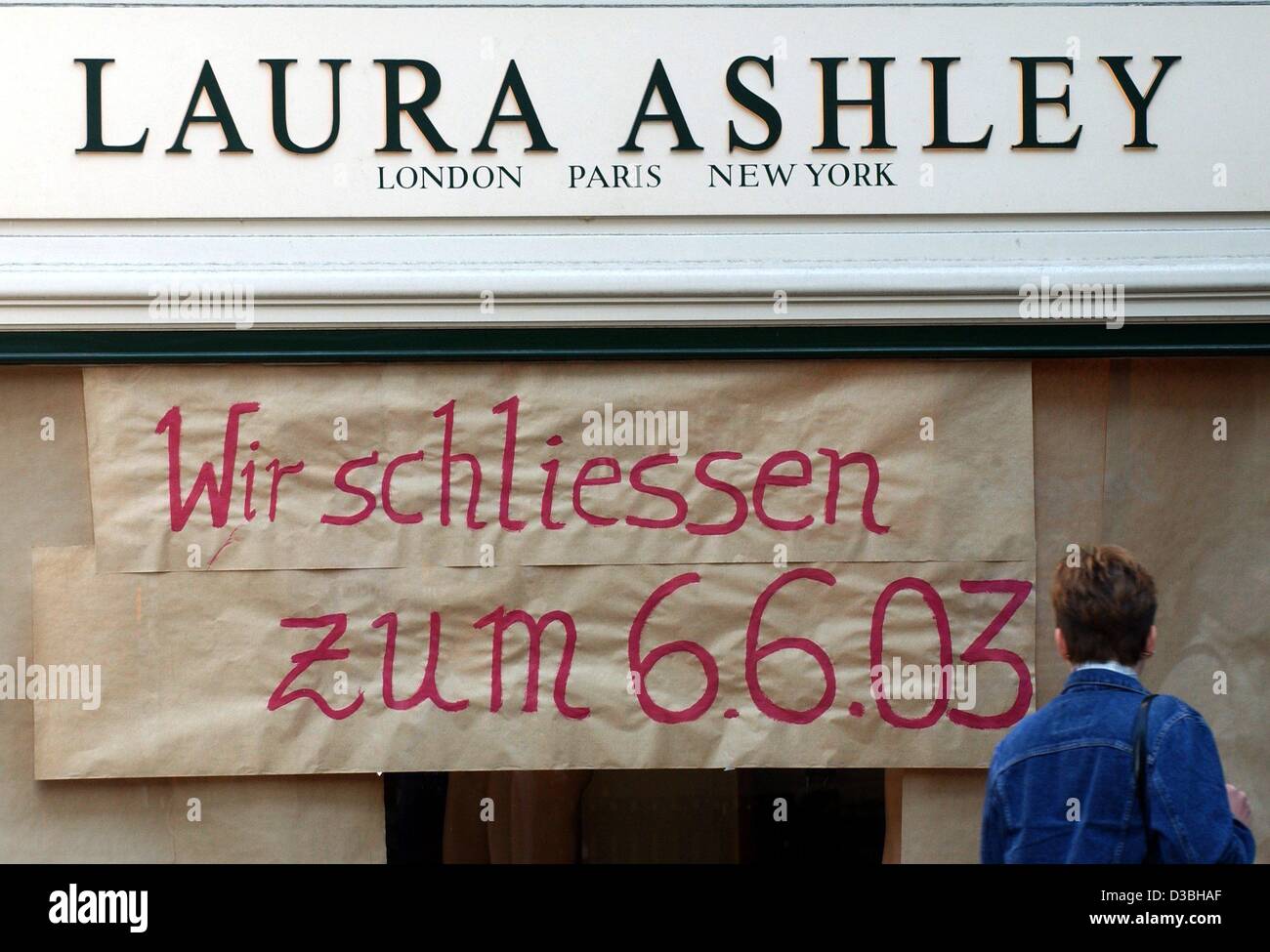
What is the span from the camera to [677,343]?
10.9ft

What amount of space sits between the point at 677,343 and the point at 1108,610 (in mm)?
1303

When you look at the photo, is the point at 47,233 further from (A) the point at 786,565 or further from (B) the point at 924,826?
(B) the point at 924,826

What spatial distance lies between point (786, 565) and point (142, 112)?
2104 millimetres

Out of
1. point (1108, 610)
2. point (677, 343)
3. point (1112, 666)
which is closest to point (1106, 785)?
point (1112, 666)

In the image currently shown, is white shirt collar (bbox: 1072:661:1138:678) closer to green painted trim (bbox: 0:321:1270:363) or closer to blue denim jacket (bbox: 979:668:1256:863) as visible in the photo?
blue denim jacket (bbox: 979:668:1256:863)

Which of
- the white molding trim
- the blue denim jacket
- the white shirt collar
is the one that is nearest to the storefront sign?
the white molding trim

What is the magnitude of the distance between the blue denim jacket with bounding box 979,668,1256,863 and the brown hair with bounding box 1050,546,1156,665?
6 cm

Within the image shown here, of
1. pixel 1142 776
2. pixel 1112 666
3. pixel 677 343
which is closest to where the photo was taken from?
pixel 1142 776

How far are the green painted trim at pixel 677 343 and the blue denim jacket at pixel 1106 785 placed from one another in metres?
1.08

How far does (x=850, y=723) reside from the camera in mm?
3346

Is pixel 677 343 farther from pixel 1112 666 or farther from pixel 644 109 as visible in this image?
pixel 1112 666

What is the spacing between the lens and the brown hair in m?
2.59

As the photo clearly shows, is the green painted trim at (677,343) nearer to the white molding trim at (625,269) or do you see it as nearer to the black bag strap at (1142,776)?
the white molding trim at (625,269)

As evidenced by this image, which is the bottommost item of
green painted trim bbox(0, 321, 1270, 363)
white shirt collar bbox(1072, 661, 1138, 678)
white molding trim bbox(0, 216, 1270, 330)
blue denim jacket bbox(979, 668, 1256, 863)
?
blue denim jacket bbox(979, 668, 1256, 863)
